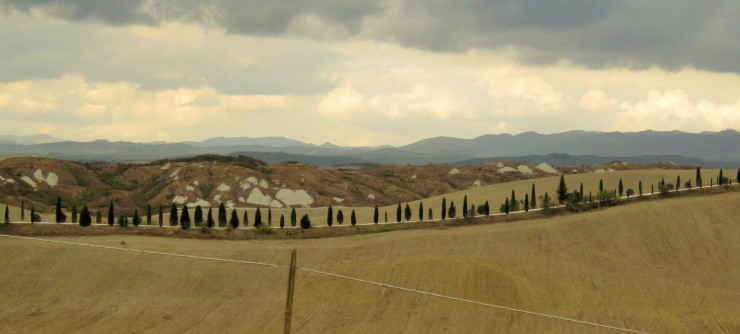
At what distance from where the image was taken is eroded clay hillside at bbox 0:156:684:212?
460 ft

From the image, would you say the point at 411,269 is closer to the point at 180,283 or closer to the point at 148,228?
the point at 180,283

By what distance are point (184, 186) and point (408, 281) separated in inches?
3680

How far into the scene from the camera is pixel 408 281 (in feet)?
207

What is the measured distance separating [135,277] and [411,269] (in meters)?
23.6

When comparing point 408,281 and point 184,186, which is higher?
point 184,186

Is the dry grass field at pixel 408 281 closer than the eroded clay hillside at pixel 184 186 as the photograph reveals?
Yes

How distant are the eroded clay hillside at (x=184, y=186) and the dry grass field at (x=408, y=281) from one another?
6469 centimetres

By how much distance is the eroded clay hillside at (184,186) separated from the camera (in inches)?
5517

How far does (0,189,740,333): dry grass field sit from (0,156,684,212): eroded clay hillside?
212ft

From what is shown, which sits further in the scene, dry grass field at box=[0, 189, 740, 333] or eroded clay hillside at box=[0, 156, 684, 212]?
eroded clay hillside at box=[0, 156, 684, 212]

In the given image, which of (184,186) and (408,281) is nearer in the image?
(408,281)

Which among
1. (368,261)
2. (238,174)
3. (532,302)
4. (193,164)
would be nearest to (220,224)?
(368,261)

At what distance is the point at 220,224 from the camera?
84062mm

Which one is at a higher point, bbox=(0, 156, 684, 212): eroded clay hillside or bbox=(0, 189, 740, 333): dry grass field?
bbox=(0, 156, 684, 212): eroded clay hillside
